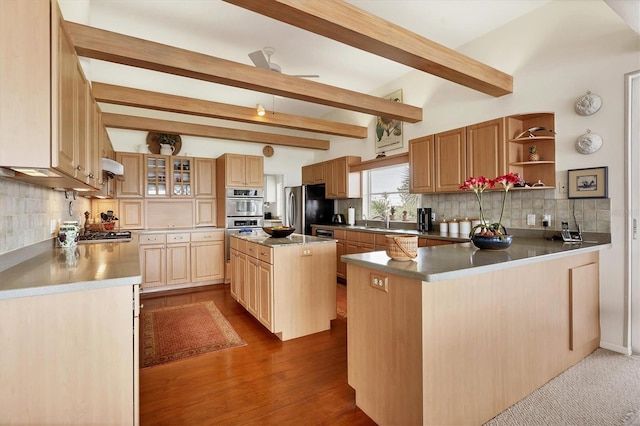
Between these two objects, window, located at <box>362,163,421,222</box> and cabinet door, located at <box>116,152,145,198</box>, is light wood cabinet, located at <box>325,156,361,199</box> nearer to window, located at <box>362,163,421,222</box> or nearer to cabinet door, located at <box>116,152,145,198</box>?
window, located at <box>362,163,421,222</box>

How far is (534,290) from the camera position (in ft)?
6.64

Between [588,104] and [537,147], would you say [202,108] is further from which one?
[588,104]

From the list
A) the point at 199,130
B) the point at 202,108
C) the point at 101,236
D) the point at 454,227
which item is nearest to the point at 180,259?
the point at 101,236

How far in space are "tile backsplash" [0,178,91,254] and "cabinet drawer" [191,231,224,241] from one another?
2.20 m

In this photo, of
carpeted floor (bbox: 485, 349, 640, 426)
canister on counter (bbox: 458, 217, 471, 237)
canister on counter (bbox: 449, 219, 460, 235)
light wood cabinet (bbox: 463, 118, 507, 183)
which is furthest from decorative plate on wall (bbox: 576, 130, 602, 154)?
carpeted floor (bbox: 485, 349, 640, 426)

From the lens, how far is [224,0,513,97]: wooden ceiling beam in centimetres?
207

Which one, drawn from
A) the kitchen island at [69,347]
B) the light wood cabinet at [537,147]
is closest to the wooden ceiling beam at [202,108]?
the light wood cabinet at [537,147]

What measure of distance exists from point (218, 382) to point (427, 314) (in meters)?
1.62

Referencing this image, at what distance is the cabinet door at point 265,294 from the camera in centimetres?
288

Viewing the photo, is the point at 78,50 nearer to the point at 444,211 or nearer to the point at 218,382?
the point at 218,382

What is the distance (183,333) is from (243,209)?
2.69m

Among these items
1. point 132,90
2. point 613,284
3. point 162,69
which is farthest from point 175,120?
point 613,284

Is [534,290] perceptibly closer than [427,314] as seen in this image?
No

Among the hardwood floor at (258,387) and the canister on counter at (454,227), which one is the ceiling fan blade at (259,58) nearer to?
the canister on counter at (454,227)
